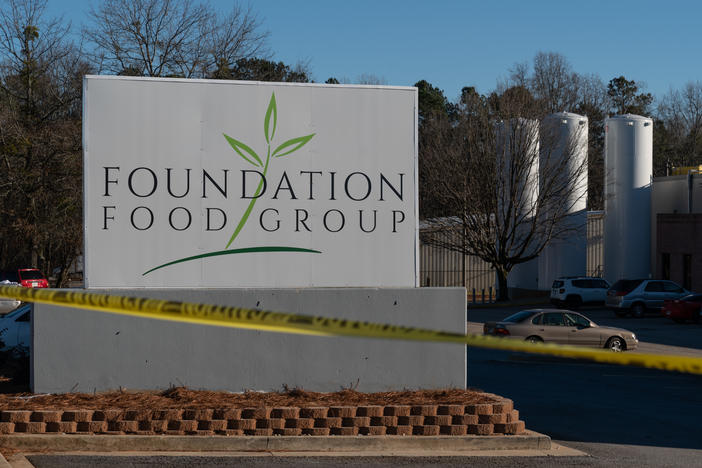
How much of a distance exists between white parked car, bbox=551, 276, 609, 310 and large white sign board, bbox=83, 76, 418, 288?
2989 cm

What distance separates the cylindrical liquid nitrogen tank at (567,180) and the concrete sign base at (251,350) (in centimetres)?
3303

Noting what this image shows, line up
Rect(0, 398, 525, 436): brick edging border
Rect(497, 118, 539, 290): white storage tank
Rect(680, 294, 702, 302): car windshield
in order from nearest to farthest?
Rect(0, 398, 525, 436): brick edging border → Rect(680, 294, 702, 302): car windshield → Rect(497, 118, 539, 290): white storage tank

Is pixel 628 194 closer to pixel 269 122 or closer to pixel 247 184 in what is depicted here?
pixel 269 122

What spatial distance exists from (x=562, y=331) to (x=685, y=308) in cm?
1207

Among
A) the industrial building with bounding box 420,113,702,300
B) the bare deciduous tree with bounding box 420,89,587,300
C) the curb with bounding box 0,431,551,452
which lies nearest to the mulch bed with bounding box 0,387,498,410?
the curb with bounding box 0,431,551,452

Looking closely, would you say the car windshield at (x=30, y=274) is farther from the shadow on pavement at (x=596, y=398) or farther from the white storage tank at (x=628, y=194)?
the white storage tank at (x=628, y=194)

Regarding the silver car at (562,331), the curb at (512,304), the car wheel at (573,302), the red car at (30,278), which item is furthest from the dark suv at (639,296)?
the red car at (30,278)

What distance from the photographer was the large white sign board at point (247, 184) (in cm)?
1129

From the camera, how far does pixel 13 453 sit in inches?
359

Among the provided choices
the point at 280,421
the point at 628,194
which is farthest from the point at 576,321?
the point at 628,194

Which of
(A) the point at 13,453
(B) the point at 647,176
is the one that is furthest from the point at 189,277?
(B) the point at 647,176

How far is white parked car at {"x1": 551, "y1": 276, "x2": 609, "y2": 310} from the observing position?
4044 cm

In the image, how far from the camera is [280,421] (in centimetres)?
988

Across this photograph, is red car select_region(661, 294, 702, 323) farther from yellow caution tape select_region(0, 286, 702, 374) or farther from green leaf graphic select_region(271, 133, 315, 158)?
yellow caution tape select_region(0, 286, 702, 374)
